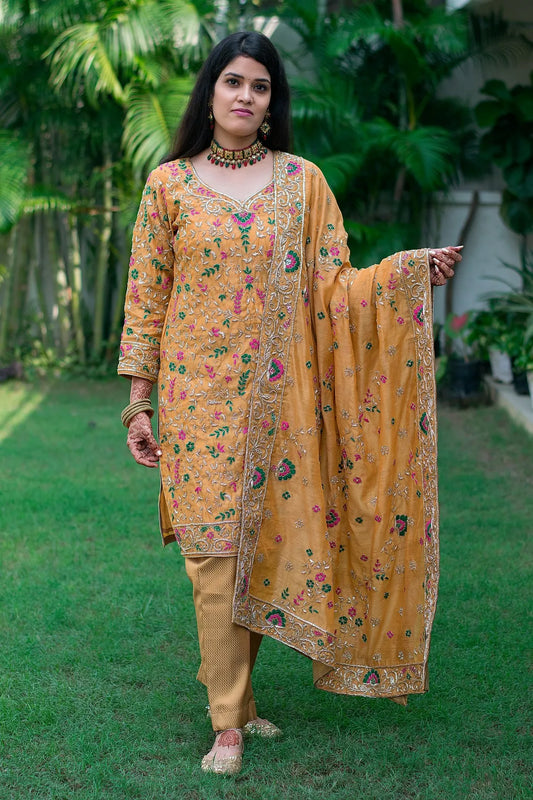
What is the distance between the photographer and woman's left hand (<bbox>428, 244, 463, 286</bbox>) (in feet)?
8.84

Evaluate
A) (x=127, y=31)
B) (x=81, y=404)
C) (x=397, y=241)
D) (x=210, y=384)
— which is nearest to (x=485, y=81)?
(x=397, y=241)

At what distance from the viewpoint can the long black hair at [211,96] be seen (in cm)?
274

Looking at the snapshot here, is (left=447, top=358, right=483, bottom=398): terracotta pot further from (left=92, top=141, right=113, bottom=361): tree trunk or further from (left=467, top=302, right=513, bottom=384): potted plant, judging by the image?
(left=92, top=141, right=113, bottom=361): tree trunk

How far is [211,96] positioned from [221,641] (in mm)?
1477

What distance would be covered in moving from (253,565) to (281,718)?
1.80 ft

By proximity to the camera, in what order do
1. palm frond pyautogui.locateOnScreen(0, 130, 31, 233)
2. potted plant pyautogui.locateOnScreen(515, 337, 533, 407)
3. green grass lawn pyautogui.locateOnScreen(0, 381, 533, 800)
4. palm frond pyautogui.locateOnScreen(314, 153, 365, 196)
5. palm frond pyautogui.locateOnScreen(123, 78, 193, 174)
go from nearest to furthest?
green grass lawn pyautogui.locateOnScreen(0, 381, 533, 800), potted plant pyautogui.locateOnScreen(515, 337, 533, 407), palm frond pyautogui.locateOnScreen(314, 153, 365, 196), palm frond pyautogui.locateOnScreen(123, 78, 193, 174), palm frond pyautogui.locateOnScreen(0, 130, 31, 233)

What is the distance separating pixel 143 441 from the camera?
112 inches

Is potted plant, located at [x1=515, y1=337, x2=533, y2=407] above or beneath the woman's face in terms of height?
beneath

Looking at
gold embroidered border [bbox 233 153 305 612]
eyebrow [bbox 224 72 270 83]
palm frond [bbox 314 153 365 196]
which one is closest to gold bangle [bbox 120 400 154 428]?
gold embroidered border [bbox 233 153 305 612]

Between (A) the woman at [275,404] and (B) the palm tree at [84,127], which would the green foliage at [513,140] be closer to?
(B) the palm tree at [84,127]

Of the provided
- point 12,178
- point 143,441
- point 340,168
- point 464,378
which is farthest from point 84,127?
point 143,441

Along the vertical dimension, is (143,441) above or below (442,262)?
below

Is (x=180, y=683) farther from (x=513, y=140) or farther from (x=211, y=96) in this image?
(x=513, y=140)

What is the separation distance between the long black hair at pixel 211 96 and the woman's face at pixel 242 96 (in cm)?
3
